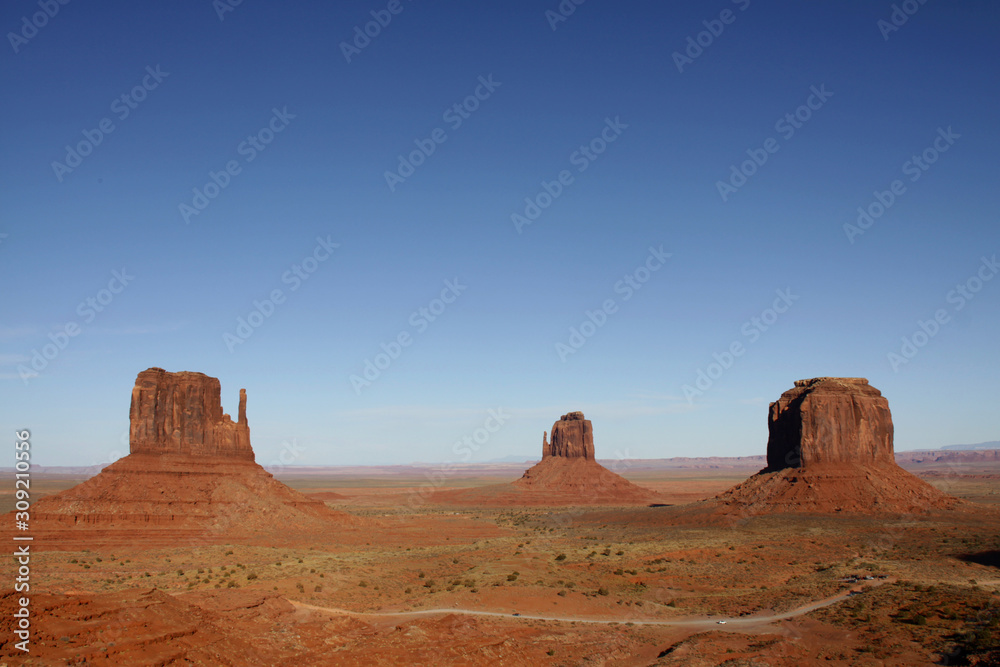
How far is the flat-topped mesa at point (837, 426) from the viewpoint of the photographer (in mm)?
76875

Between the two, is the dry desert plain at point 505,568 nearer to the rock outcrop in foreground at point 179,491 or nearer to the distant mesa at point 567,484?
the rock outcrop in foreground at point 179,491

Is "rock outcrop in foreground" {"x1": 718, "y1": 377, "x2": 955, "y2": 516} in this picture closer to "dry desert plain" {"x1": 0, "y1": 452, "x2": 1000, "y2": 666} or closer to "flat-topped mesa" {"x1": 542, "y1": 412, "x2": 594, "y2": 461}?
"dry desert plain" {"x1": 0, "y1": 452, "x2": 1000, "y2": 666}

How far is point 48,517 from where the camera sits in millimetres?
57250

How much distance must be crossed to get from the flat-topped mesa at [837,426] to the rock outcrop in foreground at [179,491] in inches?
2005

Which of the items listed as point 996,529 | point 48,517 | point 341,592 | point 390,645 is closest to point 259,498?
point 48,517

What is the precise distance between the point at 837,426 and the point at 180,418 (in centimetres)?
6924

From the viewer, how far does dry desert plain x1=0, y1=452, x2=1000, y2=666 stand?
20969 mm

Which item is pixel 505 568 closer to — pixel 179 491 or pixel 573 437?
pixel 179 491

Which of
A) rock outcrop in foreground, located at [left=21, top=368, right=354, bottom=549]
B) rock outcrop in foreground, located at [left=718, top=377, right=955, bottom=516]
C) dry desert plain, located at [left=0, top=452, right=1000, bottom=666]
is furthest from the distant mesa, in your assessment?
dry desert plain, located at [left=0, top=452, right=1000, bottom=666]

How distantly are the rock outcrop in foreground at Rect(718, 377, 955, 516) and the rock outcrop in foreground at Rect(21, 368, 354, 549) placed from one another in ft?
151

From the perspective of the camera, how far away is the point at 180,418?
66.8 meters

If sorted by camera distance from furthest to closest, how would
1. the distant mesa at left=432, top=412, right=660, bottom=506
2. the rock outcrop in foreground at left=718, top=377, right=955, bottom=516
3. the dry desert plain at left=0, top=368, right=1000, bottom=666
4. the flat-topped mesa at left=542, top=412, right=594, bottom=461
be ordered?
the flat-topped mesa at left=542, top=412, right=594, bottom=461 < the distant mesa at left=432, top=412, right=660, bottom=506 < the rock outcrop in foreground at left=718, top=377, right=955, bottom=516 < the dry desert plain at left=0, top=368, right=1000, bottom=666

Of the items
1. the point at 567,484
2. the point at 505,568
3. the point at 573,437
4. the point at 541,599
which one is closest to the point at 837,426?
the point at 505,568

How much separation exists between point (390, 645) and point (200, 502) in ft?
150
